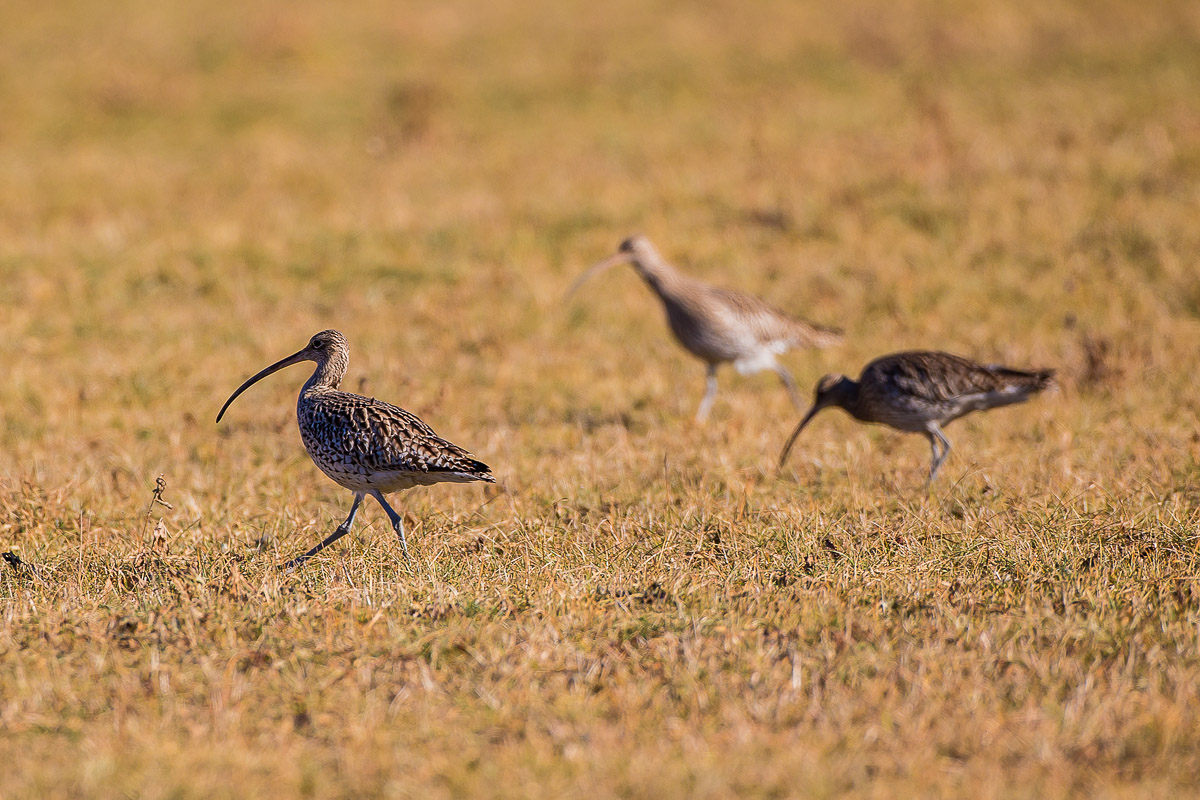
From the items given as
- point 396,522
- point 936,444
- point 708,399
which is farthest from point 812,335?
point 396,522

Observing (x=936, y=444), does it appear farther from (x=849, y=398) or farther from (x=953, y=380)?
(x=849, y=398)

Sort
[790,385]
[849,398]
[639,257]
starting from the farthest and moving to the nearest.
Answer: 1. [639,257]
2. [790,385]
3. [849,398]

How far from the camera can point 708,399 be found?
383 inches

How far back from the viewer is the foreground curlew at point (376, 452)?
5.77 m

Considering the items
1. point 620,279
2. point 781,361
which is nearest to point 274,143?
point 620,279

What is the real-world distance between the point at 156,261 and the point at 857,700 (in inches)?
425

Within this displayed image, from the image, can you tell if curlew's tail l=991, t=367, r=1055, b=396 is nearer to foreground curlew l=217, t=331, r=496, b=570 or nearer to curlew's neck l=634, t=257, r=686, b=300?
curlew's neck l=634, t=257, r=686, b=300

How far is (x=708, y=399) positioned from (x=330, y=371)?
145 inches

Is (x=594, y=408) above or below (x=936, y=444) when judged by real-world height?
below

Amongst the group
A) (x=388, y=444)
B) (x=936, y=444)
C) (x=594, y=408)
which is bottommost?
(x=594, y=408)

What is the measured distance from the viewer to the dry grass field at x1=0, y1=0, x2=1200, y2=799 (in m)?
4.03

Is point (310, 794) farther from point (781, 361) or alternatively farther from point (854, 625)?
point (781, 361)

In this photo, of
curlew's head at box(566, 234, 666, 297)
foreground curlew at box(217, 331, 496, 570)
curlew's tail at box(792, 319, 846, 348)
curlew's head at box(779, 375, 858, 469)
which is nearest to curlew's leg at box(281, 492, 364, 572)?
foreground curlew at box(217, 331, 496, 570)

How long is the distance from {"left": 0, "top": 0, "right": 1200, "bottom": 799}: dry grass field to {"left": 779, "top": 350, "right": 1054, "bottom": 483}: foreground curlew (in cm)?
32
